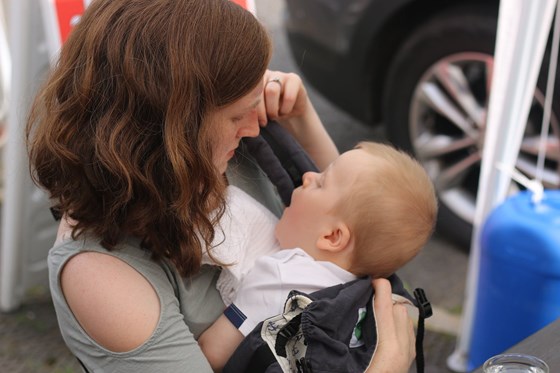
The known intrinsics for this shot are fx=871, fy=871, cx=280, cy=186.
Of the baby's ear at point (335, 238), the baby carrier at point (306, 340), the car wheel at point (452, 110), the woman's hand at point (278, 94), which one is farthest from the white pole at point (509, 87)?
the baby carrier at point (306, 340)

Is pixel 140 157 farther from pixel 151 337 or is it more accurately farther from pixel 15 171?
pixel 15 171

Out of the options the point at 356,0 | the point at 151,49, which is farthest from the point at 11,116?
the point at 151,49

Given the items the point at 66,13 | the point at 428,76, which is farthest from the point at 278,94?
the point at 428,76

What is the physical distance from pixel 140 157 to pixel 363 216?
1.77ft

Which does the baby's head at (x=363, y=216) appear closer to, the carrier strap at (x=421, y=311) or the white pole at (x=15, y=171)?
the carrier strap at (x=421, y=311)

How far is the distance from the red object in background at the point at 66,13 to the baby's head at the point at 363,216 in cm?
129

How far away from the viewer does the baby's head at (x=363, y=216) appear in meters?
1.76

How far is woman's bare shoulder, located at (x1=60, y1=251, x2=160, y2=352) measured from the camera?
4.79 feet

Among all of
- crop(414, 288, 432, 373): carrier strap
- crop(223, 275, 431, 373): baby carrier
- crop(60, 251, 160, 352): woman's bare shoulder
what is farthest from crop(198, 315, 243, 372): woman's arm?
crop(414, 288, 432, 373): carrier strap

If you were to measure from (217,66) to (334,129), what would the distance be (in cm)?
375

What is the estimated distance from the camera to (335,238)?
178 cm

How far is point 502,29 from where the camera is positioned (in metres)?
2.80

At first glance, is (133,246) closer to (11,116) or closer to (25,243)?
(11,116)

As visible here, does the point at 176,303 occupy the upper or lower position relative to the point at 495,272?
upper
